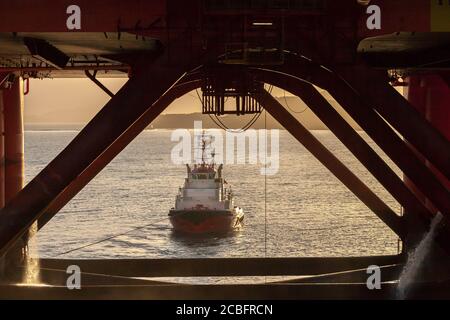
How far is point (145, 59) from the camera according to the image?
18344 mm

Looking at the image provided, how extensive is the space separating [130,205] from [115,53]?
86.7 m

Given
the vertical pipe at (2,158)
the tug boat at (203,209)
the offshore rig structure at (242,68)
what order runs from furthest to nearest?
the tug boat at (203,209)
the vertical pipe at (2,158)
the offshore rig structure at (242,68)

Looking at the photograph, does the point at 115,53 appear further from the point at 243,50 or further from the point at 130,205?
the point at 130,205

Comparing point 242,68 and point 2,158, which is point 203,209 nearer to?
point 2,158

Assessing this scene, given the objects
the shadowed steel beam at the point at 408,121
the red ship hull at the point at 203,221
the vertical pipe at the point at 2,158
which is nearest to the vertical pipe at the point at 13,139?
the vertical pipe at the point at 2,158

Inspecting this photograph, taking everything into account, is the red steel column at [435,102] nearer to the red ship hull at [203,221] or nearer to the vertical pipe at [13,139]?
the vertical pipe at [13,139]

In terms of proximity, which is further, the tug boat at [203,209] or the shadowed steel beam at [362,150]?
the tug boat at [203,209]

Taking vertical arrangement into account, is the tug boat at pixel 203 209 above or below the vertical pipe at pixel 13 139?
below

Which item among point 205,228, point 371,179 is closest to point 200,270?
point 205,228

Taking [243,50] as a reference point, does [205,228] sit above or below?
below

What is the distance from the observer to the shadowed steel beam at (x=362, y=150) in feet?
60.5

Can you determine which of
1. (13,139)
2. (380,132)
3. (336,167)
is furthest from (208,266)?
(13,139)

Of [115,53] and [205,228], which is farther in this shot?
[205,228]

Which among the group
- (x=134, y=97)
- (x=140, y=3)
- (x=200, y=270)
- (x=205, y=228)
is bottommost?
(x=205, y=228)
